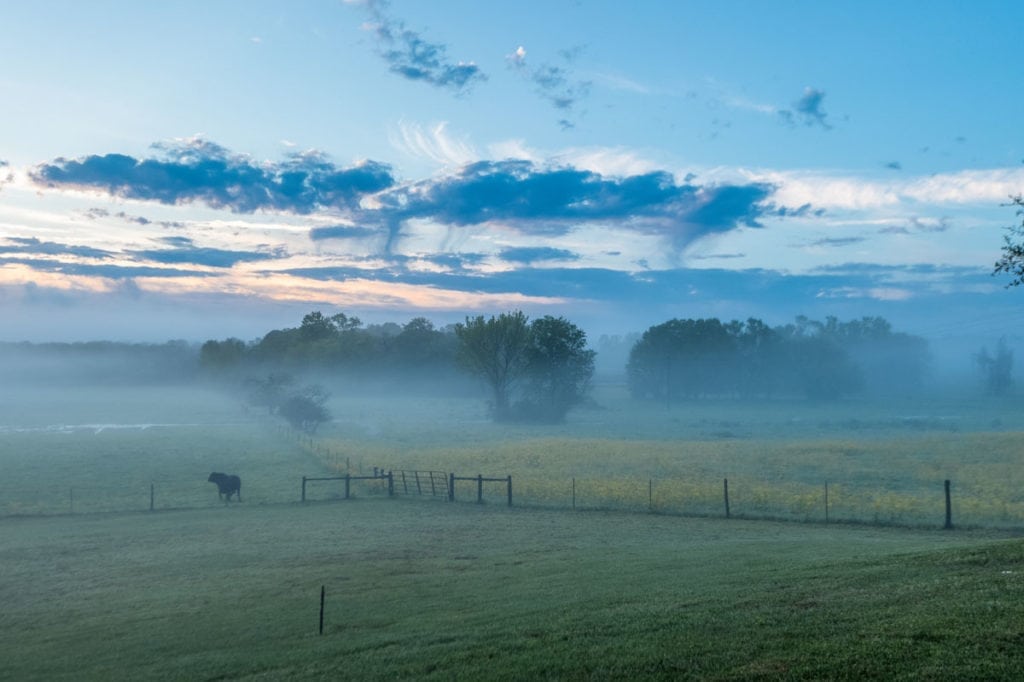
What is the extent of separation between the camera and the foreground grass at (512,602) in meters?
9.94

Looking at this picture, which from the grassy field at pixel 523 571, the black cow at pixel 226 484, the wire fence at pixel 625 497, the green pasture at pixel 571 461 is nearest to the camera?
the grassy field at pixel 523 571

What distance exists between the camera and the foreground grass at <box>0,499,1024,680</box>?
391 inches

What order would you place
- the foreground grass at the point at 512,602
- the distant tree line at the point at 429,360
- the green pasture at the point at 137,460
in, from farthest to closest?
the distant tree line at the point at 429,360 < the green pasture at the point at 137,460 < the foreground grass at the point at 512,602

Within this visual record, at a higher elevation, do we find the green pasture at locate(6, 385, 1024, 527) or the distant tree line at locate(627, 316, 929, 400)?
the distant tree line at locate(627, 316, 929, 400)

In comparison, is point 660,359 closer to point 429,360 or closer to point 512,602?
point 429,360

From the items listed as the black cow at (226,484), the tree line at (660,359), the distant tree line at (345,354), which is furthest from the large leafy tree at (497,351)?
the black cow at (226,484)

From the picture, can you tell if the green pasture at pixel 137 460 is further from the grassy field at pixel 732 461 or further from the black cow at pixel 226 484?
the grassy field at pixel 732 461

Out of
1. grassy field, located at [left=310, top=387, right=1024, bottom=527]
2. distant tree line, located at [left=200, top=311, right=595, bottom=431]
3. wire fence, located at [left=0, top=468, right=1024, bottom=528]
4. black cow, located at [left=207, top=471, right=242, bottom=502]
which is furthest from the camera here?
distant tree line, located at [left=200, top=311, right=595, bottom=431]

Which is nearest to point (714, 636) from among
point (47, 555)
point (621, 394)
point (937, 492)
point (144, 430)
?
point (47, 555)

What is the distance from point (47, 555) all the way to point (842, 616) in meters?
23.2

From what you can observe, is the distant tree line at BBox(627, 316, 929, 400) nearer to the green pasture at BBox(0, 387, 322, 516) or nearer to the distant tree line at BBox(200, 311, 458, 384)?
the distant tree line at BBox(200, 311, 458, 384)

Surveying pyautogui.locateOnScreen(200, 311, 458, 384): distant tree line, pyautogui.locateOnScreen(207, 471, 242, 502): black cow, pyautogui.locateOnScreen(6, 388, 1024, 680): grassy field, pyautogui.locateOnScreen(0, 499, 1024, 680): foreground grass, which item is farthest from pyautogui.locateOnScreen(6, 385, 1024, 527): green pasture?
pyautogui.locateOnScreen(200, 311, 458, 384): distant tree line

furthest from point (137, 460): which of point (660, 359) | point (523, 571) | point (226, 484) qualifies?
point (660, 359)

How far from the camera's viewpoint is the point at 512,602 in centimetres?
1599
